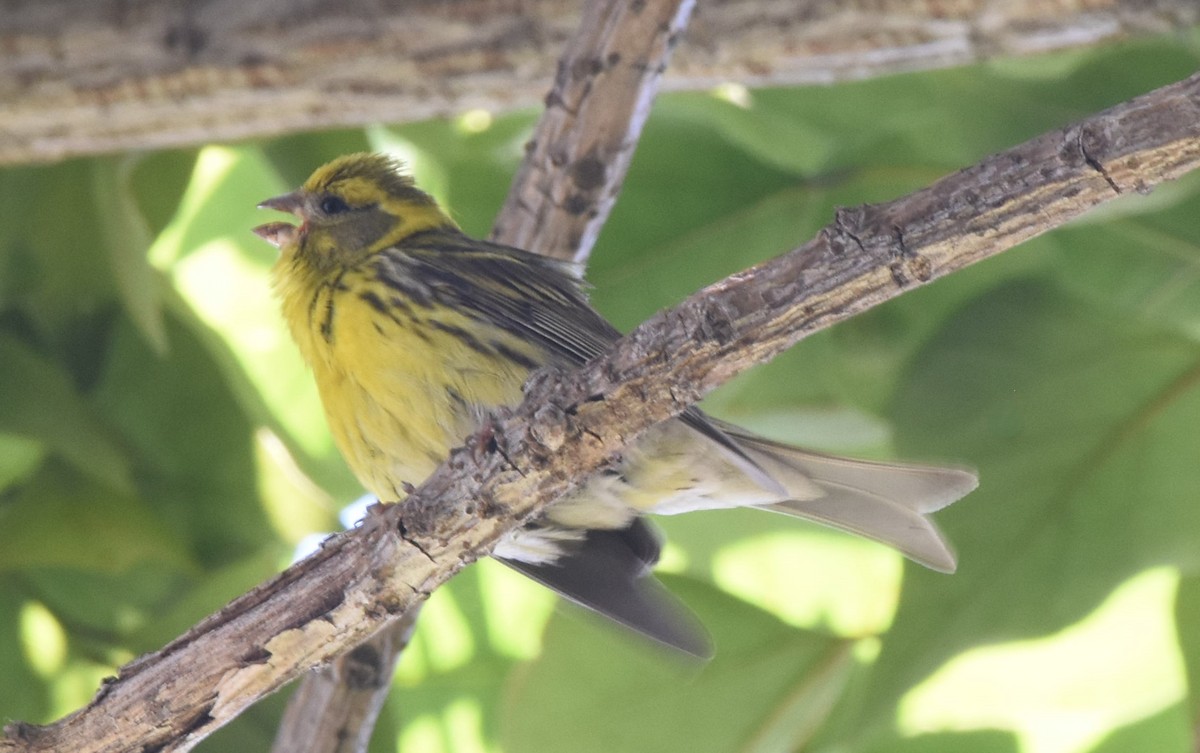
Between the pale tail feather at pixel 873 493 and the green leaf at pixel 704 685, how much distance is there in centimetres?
34

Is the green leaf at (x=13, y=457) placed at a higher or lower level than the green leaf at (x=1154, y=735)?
higher

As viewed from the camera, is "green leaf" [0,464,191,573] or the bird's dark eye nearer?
"green leaf" [0,464,191,573]

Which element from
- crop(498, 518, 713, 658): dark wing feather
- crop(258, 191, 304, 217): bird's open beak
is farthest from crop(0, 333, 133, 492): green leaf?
crop(498, 518, 713, 658): dark wing feather

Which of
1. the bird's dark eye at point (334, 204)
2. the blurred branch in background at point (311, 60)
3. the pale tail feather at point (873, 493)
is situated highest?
the blurred branch in background at point (311, 60)

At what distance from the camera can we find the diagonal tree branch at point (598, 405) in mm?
1665

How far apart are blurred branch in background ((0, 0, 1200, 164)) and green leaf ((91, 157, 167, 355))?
5.5 inches

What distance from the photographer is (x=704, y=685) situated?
122 inches

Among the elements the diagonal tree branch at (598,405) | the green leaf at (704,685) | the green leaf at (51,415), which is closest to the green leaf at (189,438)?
the green leaf at (51,415)

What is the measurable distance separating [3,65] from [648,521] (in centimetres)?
155

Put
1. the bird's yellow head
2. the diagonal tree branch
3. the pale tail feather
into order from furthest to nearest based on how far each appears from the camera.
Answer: the bird's yellow head < the pale tail feather < the diagonal tree branch

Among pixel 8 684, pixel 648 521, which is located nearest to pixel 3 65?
pixel 8 684

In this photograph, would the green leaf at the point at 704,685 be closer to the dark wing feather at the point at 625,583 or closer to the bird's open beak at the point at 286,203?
the dark wing feather at the point at 625,583

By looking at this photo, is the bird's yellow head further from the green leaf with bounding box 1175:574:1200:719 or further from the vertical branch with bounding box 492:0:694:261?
the green leaf with bounding box 1175:574:1200:719

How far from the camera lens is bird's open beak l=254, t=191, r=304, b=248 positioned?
10.5 ft
